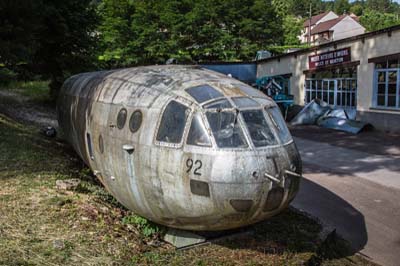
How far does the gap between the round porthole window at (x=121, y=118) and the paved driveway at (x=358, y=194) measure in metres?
4.81

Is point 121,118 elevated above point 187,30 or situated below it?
below

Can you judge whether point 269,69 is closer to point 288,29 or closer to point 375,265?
point 375,265

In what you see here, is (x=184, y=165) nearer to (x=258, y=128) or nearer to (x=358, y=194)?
(x=258, y=128)

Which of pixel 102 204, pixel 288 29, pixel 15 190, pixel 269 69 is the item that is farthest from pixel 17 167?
pixel 288 29

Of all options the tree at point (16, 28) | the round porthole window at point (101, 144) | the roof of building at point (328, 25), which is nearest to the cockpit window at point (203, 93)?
the round porthole window at point (101, 144)

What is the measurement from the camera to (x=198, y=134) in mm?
5953

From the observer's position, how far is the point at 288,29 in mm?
61375

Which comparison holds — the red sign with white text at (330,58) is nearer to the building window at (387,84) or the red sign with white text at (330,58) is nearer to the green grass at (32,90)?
the building window at (387,84)

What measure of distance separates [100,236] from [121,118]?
1.98m

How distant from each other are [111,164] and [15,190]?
2.40m

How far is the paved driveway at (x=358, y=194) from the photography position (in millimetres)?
8594

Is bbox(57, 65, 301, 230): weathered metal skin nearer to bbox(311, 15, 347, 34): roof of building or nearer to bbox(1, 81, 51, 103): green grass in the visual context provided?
bbox(1, 81, 51, 103): green grass

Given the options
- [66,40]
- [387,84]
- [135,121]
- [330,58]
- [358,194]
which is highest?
[66,40]

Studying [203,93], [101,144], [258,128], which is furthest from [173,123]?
[101,144]
